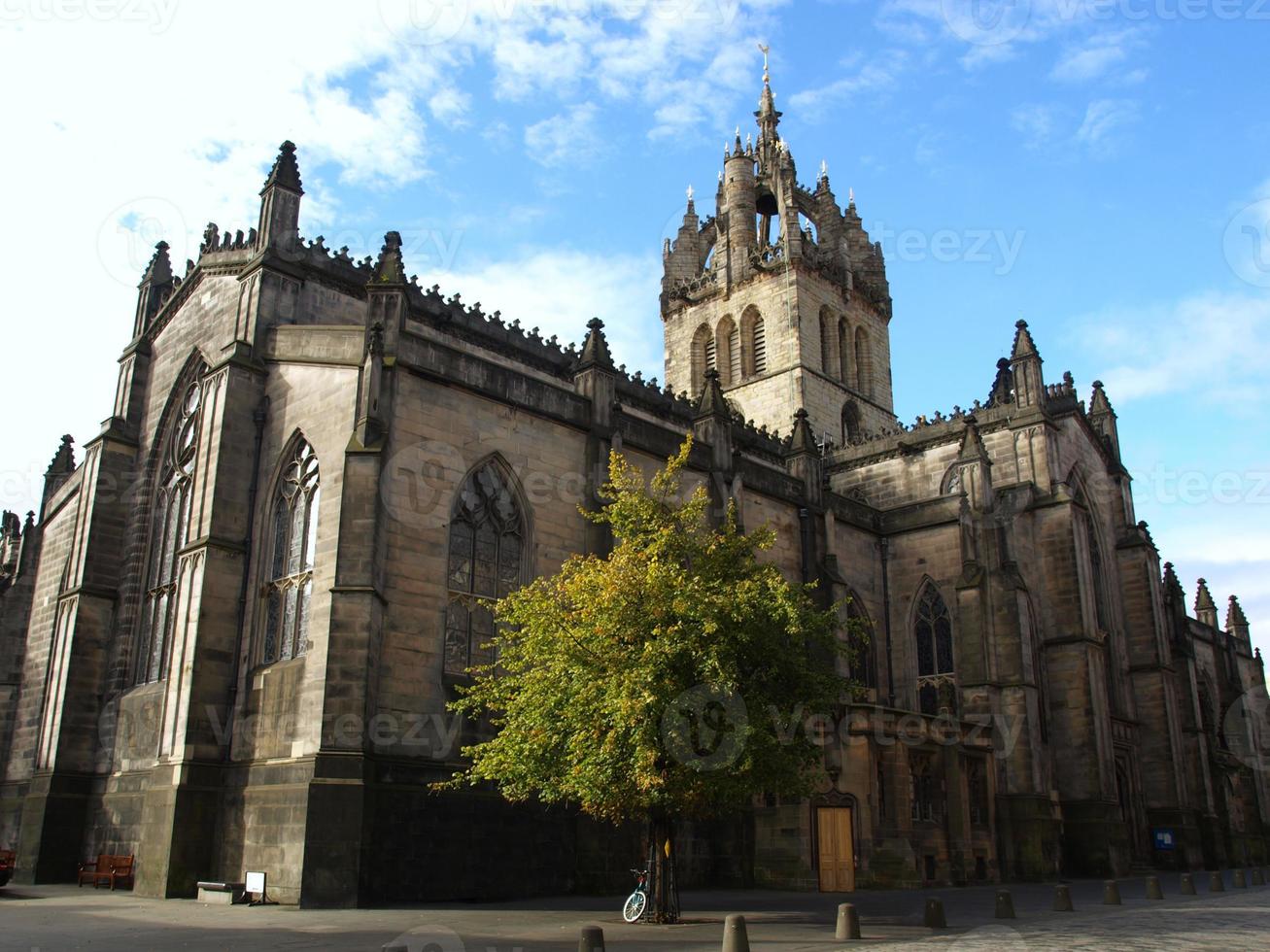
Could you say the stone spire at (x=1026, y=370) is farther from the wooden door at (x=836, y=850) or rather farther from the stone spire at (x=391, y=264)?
the stone spire at (x=391, y=264)

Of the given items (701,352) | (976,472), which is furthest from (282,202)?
(701,352)

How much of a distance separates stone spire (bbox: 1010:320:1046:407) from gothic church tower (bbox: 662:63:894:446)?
10.7 metres

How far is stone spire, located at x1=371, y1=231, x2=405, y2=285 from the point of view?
2220 cm

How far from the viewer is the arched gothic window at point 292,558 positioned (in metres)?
20.3

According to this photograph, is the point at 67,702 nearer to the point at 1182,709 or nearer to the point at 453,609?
the point at 453,609

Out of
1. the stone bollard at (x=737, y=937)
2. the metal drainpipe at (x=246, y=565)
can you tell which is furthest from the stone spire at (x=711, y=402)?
the stone bollard at (x=737, y=937)

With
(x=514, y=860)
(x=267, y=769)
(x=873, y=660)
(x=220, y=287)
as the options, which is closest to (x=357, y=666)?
(x=267, y=769)

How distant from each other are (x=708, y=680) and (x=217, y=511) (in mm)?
11074

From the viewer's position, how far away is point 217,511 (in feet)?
69.7

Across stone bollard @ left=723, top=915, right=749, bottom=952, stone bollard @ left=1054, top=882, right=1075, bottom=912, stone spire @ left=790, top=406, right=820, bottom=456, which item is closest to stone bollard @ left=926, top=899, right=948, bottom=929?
stone bollard @ left=1054, top=882, right=1075, bottom=912

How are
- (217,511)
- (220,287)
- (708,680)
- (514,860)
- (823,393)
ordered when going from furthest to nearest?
1. (823,393)
2. (220,287)
3. (217,511)
4. (514,860)
5. (708,680)

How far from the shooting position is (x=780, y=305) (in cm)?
4928

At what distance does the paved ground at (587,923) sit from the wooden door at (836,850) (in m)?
2.29

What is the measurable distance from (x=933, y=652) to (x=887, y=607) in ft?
7.18
